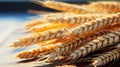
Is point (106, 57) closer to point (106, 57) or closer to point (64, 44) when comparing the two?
point (106, 57)

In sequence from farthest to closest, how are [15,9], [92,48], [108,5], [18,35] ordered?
[15,9]
[18,35]
[108,5]
[92,48]

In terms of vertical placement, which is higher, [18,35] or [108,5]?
[108,5]

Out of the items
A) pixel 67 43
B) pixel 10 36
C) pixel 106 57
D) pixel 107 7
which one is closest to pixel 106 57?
pixel 106 57

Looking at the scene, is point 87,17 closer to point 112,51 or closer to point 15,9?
point 112,51

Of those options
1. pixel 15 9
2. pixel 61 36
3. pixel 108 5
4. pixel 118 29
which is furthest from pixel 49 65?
pixel 15 9

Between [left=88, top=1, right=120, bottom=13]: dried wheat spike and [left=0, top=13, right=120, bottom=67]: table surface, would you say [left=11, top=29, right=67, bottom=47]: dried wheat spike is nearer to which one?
[left=0, top=13, right=120, bottom=67]: table surface
